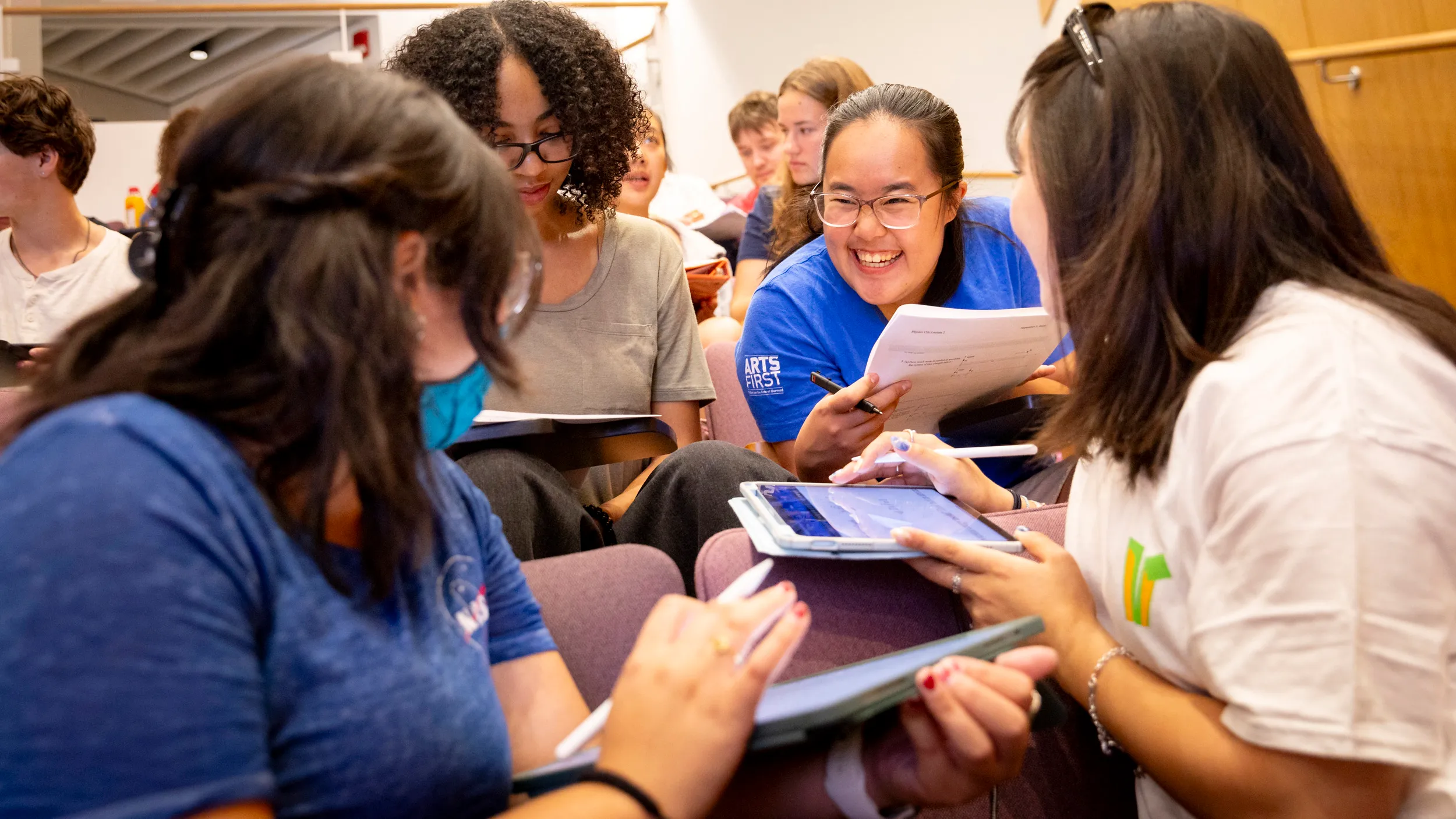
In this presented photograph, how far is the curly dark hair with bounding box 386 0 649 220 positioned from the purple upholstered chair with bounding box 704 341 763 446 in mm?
464

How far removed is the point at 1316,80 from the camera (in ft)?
8.27

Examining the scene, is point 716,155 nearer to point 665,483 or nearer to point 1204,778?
point 665,483

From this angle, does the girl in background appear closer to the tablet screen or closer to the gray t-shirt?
the gray t-shirt

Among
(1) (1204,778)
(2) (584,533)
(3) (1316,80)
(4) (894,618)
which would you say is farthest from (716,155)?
(1) (1204,778)

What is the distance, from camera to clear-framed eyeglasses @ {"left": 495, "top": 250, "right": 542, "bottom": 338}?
2.52ft

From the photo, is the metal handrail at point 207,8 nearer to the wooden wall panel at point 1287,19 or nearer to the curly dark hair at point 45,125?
the curly dark hair at point 45,125

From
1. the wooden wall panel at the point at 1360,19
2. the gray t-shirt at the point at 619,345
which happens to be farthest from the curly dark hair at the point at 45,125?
the wooden wall panel at the point at 1360,19

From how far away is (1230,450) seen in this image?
0.78 metres

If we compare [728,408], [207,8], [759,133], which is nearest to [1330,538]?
[728,408]

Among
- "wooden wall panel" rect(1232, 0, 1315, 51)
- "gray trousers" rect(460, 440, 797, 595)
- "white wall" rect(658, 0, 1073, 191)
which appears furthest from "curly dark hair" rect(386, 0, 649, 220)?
"white wall" rect(658, 0, 1073, 191)

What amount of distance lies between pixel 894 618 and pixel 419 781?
0.60 metres

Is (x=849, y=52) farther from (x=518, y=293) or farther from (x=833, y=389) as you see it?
(x=518, y=293)

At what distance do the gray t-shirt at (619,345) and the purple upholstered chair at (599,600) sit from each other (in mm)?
684

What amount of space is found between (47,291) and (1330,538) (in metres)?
2.87
